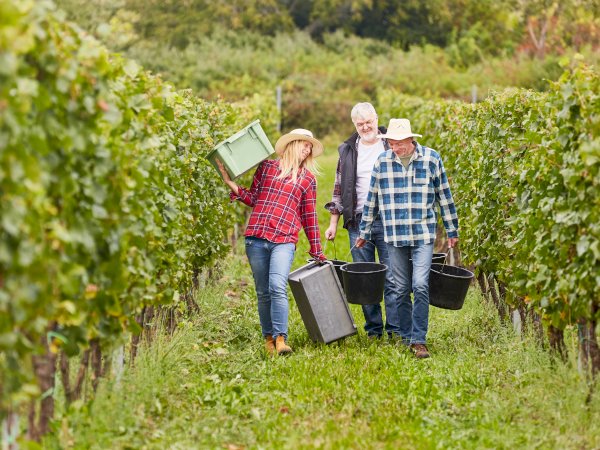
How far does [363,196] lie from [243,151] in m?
1.14

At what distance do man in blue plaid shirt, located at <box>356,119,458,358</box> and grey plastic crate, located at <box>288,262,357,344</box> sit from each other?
1.61 feet

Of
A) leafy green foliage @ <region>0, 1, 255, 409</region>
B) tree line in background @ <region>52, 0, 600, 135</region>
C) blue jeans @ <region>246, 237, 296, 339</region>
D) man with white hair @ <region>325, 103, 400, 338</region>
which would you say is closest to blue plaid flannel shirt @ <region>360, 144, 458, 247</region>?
man with white hair @ <region>325, 103, 400, 338</region>

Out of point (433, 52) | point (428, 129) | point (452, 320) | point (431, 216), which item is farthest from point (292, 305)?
point (433, 52)

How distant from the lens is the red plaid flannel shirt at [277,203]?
7.09 metres

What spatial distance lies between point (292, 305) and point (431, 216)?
2.55 metres

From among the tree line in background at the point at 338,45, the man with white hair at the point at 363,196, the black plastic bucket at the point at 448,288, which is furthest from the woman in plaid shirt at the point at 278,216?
the tree line in background at the point at 338,45

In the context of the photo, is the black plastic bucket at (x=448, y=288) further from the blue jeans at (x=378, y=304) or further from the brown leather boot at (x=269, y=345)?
the brown leather boot at (x=269, y=345)

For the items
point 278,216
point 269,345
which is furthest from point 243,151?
point 269,345

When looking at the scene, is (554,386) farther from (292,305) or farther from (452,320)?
(292,305)

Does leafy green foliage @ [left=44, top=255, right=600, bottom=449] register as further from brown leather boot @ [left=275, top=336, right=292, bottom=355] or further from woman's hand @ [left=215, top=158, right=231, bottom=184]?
woman's hand @ [left=215, top=158, right=231, bottom=184]

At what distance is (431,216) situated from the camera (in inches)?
278

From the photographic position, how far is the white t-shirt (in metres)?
7.58

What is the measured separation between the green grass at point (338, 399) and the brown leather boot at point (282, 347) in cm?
11

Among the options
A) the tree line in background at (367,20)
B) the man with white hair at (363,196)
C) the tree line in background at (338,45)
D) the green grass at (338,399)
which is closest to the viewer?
the green grass at (338,399)
